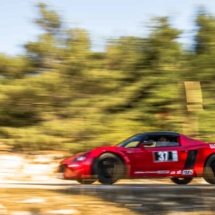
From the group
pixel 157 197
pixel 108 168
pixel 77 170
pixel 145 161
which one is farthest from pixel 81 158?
pixel 157 197

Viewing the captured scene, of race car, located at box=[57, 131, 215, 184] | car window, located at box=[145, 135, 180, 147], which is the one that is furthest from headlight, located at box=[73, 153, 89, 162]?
car window, located at box=[145, 135, 180, 147]

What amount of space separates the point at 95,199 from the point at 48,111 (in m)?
13.4

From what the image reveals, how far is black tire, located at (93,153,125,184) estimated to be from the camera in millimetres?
10023

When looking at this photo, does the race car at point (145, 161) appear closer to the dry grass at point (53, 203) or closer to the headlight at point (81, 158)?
the headlight at point (81, 158)

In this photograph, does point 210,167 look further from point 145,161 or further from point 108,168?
point 108,168

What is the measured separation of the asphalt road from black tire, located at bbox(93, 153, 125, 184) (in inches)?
78.8

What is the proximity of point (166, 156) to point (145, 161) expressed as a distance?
475 millimetres

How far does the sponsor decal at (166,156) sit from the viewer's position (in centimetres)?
1034

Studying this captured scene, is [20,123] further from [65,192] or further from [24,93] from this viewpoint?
[65,192]

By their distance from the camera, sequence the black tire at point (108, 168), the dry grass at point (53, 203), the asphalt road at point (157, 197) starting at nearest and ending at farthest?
the dry grass at point (53, 203) < the asphalt road at point (157, 197) < the black tire at point (108, 168)

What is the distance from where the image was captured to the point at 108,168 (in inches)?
398

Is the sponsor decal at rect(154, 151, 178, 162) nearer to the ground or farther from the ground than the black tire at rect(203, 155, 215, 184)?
farther from the ground

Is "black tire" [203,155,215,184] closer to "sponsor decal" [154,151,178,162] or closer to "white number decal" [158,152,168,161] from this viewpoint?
"sponsor decal" [154,151,178,162]

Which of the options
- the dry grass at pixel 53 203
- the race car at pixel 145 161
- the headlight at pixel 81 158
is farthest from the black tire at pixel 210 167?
the dry grass at pixel 53 203
